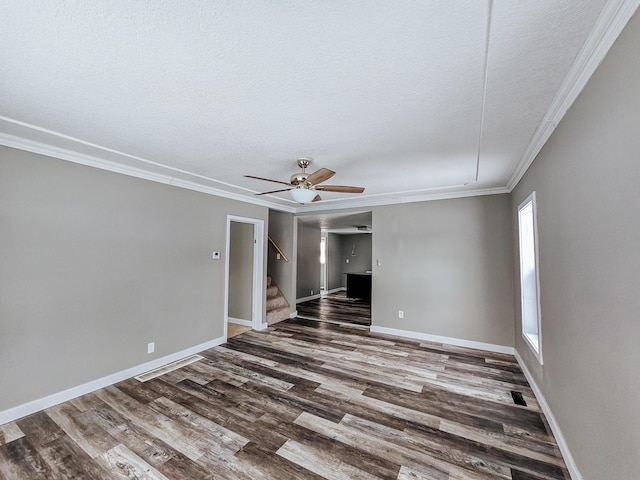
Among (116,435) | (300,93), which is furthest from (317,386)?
(300,93)

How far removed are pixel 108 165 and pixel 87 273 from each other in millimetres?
1188

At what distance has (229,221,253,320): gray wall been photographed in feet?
16.9

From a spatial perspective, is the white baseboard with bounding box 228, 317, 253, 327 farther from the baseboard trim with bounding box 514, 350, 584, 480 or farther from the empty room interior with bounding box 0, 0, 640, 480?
the baseboard trim with bounding box 514, 350, 584, 480

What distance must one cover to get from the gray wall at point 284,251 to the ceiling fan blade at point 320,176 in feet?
10.7

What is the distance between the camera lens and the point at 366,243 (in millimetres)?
9977

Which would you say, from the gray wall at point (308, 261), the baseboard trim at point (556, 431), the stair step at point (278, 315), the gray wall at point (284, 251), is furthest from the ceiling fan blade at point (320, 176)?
the gray wall at point (308, 261)

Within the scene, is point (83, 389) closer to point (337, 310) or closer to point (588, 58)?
point (588, 58)

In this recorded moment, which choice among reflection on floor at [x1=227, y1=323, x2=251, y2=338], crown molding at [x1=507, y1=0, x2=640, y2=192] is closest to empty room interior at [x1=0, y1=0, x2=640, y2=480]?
crown molding at [x1=507, y1=0, x2=640, y2=192]

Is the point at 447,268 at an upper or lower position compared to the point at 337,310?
upper

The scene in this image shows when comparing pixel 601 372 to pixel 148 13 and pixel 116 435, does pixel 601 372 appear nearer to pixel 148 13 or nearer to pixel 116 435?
pixel 148 13

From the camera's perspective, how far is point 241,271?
526 cm

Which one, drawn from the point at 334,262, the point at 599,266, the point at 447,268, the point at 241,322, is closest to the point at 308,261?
the point at 334,262

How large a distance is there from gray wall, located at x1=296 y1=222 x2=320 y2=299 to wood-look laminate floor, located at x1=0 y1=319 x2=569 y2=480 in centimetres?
415

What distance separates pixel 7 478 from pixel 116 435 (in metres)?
0.57
